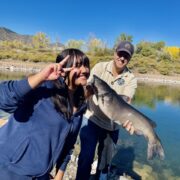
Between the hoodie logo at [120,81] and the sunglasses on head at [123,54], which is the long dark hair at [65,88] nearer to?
the sunglasses on head at [123,54]

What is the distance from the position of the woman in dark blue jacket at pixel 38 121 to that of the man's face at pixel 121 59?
184 cm

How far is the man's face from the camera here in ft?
13.4

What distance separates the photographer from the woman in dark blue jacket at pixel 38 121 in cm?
195

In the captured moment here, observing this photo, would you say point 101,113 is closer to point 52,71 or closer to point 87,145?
point 87,145

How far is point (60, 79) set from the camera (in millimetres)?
2180

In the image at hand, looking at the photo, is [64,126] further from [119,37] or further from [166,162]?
[119,37]

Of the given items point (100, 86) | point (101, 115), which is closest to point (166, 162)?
point (101, 115)

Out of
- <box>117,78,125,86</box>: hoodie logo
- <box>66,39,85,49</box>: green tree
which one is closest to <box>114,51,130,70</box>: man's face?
<box>117,78,125,86</box>: hoodie logo

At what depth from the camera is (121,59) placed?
411 cm

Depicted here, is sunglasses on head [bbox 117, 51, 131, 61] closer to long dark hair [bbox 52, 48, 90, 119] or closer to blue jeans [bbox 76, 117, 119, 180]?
blue jeans [bbox 76, 117, 119, 180]

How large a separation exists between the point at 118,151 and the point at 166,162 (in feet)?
4.00

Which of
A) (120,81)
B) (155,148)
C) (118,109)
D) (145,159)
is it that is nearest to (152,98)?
(145,159)

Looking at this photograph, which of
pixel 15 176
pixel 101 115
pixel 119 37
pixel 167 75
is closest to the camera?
pixel 15 176

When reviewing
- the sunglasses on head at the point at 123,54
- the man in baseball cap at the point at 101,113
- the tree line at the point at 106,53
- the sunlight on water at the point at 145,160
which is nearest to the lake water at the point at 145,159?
the sunlight on water at the point at 145,160
